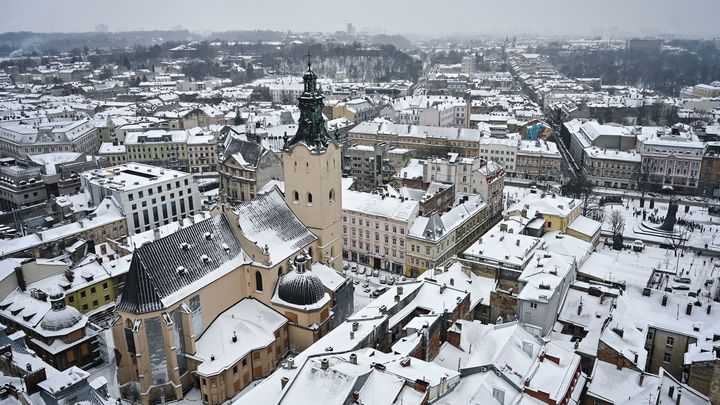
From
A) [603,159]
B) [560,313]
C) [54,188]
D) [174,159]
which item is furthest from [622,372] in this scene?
[174,159]

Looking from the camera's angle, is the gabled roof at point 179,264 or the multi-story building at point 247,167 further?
the multi-story building at point 247,167

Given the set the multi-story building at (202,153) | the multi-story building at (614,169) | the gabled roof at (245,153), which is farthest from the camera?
the multi-story building at (202,153)

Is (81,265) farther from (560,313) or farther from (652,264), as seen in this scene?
(652,264)

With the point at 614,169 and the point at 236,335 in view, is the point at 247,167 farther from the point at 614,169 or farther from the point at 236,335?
the point at 614,169

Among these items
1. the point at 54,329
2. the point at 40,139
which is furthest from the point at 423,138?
the point at 54,329

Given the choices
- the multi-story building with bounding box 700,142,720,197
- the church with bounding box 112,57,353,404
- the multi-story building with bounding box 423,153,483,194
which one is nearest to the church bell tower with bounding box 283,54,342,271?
the church with bounding box 112,57,353,404

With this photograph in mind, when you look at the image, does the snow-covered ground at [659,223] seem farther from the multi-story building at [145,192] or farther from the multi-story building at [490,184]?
the multi-story building at [145,192]

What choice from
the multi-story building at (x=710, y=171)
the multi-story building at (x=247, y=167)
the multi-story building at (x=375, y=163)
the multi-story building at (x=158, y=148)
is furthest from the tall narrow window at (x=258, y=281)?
the multi-story building at (x=710, y=171)
